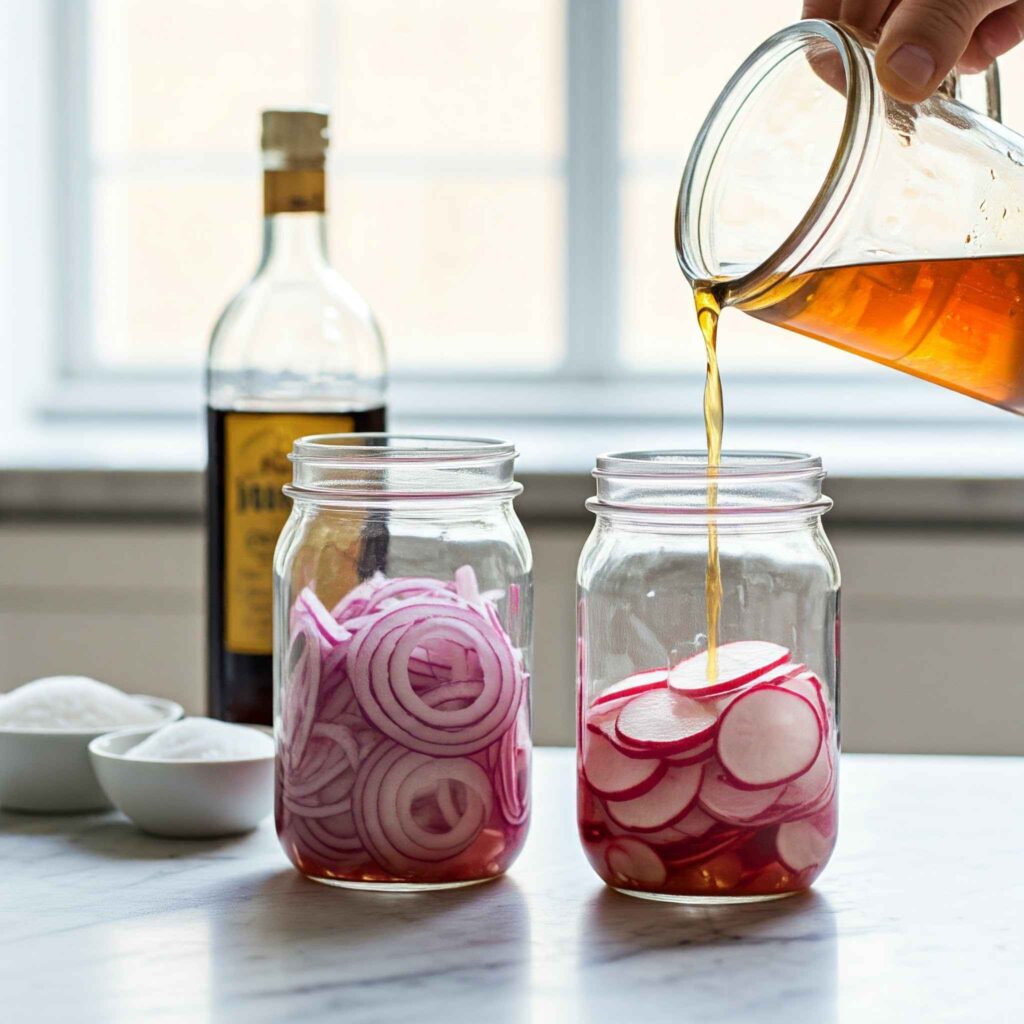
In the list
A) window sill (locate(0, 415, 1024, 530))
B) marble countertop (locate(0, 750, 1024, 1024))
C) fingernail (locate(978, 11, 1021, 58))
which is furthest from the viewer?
window sill (locate(0, 415, 1024, 530))

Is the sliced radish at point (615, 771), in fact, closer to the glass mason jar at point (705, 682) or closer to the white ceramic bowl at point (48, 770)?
the glass mason jar at point (705, 682)

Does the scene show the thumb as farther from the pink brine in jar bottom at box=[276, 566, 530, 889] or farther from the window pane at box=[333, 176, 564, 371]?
the window pane at box=[333, 176, 564, 371]

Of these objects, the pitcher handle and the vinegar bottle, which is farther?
the vinegar bottle

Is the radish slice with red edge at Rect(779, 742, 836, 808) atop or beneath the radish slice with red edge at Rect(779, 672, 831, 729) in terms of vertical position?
beneath

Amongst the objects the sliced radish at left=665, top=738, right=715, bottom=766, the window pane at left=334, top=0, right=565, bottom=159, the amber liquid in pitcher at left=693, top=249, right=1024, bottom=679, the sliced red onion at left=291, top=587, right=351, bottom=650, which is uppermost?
the window pane at left=334, top=0, right=565, bottom=159

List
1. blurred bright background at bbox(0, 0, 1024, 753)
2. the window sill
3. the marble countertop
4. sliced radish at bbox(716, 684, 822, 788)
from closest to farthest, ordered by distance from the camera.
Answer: the marble countertop < sliced radish at bbox(716, 684, 822, 788) < the window sill < blurred bright background at bbox(0, 0, 1024, 753)

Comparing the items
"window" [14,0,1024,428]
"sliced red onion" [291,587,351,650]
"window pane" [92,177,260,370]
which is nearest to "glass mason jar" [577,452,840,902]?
"sliced red onion" [291,587,351,650]

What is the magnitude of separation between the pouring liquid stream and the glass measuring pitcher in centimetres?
1

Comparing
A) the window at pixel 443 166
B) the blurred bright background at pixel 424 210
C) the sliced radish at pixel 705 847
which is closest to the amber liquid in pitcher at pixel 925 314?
the sliced radish at pixel 705 847

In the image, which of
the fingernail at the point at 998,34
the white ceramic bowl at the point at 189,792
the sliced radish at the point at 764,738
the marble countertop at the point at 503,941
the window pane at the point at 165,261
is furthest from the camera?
the window pane at the point at 165,261

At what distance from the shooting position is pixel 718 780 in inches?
27.4

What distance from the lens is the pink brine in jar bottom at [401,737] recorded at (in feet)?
2.34

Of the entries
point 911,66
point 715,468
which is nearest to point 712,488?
point 715,468

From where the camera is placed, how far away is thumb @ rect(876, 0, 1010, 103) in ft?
2.44
